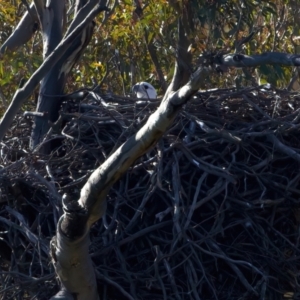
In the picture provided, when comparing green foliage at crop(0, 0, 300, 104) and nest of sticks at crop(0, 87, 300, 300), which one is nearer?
nest of sticks at crop(0, 87, 300, 300)

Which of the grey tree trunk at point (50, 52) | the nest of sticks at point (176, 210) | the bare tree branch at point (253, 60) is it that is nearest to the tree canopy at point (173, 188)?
the nest of sticks at point (176, 210)

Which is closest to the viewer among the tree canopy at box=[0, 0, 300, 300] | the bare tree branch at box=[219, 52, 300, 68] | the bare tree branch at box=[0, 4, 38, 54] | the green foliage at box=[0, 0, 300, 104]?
the bare tree branch at box=[219, 52, 300, 68]

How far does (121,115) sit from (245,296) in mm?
1517

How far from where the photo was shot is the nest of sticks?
16.0ft

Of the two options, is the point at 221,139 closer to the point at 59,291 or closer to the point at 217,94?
the point at 217,94

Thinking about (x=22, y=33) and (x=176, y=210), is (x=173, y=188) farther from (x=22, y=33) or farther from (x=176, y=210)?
(x=22, y=33)

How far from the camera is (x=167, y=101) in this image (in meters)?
3.50

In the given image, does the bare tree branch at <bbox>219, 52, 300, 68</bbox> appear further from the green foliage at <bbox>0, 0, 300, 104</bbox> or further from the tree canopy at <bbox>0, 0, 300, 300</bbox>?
the green foliage at <bbox>0, 0, 300, 104</bbox>

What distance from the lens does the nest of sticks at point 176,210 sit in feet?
16.0

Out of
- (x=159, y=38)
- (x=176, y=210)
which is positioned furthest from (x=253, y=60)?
(x=159, y=38)

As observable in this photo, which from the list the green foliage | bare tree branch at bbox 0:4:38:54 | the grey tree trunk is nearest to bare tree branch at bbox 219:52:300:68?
the green foliage

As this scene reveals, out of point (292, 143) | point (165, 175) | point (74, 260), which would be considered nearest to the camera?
point (74, 260)

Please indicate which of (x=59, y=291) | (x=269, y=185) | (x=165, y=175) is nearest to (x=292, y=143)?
(x=269, y=185)

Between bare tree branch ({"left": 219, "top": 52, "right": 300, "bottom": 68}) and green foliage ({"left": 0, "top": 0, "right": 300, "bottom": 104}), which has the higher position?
bare tree branch ({"left": 219, "top": 52, "right": 300, "bottom": 68})
